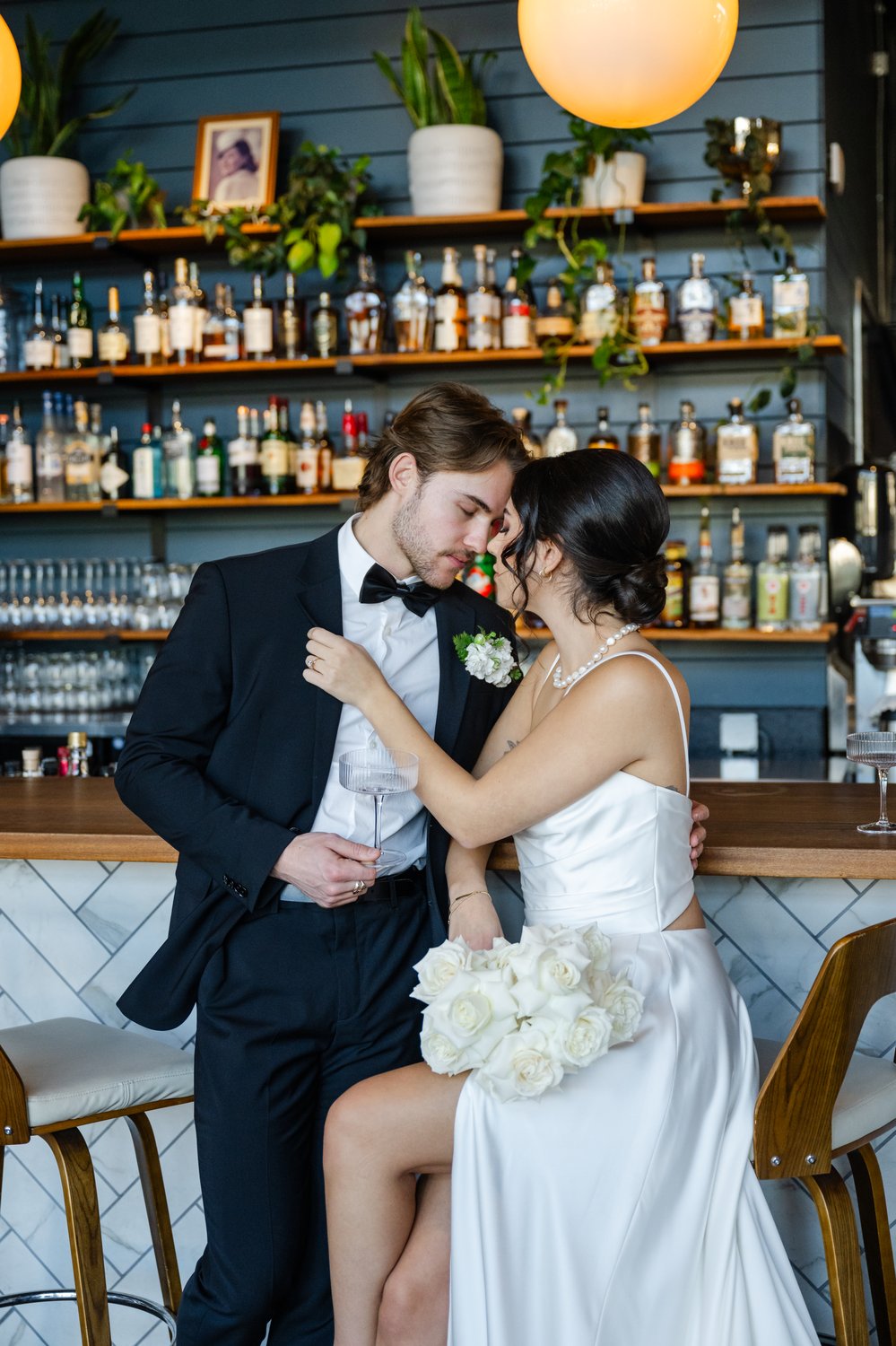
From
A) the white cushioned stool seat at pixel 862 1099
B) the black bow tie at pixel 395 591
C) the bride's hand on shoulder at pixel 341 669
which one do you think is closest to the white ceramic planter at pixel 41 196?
the black bow tie at pixel 395 591

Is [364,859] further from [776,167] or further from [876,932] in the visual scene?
[776,167]

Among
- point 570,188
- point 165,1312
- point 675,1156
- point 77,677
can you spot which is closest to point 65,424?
point 77,677


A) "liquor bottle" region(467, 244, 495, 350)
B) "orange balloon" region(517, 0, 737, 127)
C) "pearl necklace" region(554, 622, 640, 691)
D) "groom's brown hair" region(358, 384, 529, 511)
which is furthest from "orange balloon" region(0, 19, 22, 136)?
"liquor bottle" region(467, 244, 495, 350)

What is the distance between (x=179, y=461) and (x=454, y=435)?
2818mm

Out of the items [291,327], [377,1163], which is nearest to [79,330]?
[291,327]

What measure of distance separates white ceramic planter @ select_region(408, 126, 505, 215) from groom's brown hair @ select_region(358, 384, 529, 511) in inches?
97.5

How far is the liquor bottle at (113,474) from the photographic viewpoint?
477cm

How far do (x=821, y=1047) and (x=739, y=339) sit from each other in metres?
3.08

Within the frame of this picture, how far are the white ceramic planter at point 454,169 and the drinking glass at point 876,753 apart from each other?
2774 millimetres

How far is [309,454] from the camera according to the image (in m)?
4.59

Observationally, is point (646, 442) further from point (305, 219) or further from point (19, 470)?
point (19, 470)

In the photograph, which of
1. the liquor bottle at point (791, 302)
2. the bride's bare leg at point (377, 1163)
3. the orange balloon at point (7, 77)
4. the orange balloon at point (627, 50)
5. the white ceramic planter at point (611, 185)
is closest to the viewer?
the bride's bare leg at point (377, 1163)

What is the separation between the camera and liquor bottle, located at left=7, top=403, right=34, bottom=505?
4816mm

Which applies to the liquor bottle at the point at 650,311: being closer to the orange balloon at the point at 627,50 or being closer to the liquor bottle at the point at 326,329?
the liquor bottle at the point at 326,329
